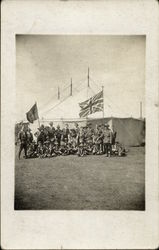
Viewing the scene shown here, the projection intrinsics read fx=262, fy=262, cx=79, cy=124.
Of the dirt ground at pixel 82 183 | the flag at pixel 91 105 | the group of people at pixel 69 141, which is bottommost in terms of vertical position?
the dirt ground at pixel 82 183

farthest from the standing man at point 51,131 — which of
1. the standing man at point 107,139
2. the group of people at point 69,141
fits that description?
the standing man at point 107,139

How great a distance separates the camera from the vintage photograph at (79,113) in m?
2.09

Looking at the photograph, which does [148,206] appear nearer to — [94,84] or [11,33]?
[94,84]

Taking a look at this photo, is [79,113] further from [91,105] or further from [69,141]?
[69,141]

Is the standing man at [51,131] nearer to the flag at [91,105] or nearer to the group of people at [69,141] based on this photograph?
the group of people at [69,141]

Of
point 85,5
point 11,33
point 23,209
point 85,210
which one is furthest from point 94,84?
point 23,209

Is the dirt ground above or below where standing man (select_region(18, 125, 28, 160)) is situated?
below

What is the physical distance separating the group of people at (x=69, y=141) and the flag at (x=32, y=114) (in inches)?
3.3

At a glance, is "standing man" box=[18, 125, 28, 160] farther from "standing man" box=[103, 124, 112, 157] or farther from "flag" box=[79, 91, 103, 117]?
"standing man" box=[103, 124, 112, 157]

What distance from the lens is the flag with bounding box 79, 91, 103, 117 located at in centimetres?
211

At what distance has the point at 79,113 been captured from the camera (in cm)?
210

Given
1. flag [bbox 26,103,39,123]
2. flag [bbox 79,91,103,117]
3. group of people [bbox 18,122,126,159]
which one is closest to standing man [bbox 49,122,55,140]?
group of people [bbox 18,122,126,159]

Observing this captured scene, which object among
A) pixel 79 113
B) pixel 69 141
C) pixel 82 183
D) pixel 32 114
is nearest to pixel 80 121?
pixel 79 113

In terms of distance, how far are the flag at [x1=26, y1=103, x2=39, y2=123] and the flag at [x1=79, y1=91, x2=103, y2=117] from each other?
0.35 m
